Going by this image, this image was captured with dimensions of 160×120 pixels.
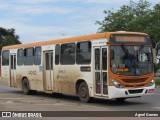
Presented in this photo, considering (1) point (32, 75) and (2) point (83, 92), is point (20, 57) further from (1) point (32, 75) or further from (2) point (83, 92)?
(2) point (83, 92)

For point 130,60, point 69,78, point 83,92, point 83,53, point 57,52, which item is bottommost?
point 83,92

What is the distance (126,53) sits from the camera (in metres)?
17.0

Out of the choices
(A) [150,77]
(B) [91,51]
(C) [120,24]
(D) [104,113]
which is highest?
(C) [120,24]

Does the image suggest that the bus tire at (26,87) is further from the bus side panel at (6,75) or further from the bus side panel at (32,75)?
the bus side panel at (6,75)

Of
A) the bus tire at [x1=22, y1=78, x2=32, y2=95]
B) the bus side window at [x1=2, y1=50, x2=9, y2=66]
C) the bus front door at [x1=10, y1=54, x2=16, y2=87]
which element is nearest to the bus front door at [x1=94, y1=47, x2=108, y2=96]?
the bus tire at [x1=22, y1=78, x2=32, y2=95]

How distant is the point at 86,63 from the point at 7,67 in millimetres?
9637

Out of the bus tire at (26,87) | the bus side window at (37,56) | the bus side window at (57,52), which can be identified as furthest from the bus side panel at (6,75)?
the bus side window at (57,52)

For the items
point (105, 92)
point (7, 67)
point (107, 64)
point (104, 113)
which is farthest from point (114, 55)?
point (7, 67)

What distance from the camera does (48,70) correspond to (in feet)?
70.1

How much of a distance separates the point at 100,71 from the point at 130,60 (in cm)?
126

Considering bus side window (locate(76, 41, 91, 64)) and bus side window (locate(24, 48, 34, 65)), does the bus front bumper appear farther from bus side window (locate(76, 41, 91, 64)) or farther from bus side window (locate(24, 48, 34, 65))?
bus side window (locate(24, 48, 34, 65))

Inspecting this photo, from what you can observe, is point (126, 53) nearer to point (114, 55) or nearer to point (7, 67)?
point (114, 55)

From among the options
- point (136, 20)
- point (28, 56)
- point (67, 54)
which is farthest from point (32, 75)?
point (136, 20)

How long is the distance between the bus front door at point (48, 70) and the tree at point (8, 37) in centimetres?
7865
